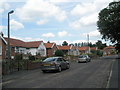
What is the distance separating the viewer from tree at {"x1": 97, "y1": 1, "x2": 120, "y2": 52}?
45.1 m

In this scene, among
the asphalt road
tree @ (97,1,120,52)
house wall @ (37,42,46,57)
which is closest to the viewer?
the asphalt road

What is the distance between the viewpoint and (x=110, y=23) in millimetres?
46844

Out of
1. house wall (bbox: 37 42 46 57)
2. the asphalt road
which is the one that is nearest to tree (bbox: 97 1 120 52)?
house wall (bbox: 37 42 46 57)

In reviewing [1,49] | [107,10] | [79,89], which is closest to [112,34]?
[107,10]

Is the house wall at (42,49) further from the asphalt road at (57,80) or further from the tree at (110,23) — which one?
the asphalt road at (57,80)

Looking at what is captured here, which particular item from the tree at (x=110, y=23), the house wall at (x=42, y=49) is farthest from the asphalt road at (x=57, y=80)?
the house wall at (x=42, y=49)

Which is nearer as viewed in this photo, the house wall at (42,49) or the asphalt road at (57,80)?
the asphalt road at (57,80)

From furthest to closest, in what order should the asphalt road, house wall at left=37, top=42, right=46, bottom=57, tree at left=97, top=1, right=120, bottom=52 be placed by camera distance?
house wall at left=37, top=42, right=46, bottom=57 < tree at left=97, top=1, right=120, bottom=52 < the asphalt road

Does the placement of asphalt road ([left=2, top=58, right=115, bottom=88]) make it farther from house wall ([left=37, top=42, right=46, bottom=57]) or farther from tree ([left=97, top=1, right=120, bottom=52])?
house wall ([left=37, top=42, right=46, bottom=57])

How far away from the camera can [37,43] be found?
5359cm

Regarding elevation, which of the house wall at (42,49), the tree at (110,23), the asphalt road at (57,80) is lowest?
the asphalt road at (57,80)

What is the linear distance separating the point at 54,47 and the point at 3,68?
1710 inches

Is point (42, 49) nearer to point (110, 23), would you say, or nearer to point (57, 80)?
point (110, 23)

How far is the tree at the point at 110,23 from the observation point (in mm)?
45062
